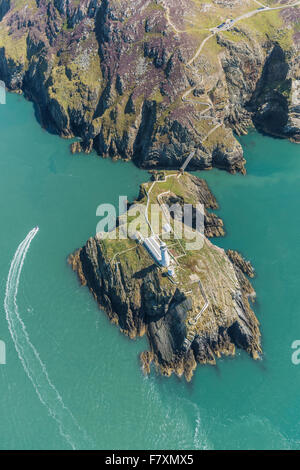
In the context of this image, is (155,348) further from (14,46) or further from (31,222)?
(14,46)

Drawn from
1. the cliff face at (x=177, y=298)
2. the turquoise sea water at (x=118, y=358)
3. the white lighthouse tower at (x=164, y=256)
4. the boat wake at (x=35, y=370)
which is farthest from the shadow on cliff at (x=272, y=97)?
the boat wake at (x=35, y=370)

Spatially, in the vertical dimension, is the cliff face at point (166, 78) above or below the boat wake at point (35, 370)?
above

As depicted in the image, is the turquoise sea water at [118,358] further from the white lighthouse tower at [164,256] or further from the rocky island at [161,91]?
the white lighthouse tower at [164,256]

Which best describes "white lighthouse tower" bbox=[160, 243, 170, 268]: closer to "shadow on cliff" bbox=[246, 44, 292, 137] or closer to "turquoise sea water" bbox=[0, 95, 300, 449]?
"turquoise sea water" bbox=[0, 95, 300, 449]

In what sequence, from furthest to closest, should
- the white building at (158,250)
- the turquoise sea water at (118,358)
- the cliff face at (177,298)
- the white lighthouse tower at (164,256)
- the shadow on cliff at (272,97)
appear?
the shadow on cliff at (272,97) → the white building at (158,250) → the white lighthouse tower at (164,256) → the cliff face at (177,298) → the turquoise sea water at (118,358)

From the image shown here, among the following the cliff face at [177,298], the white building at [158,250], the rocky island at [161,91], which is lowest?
the cliff face at [177,298]

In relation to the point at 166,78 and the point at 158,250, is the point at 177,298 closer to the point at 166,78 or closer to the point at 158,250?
the point at 158,250
